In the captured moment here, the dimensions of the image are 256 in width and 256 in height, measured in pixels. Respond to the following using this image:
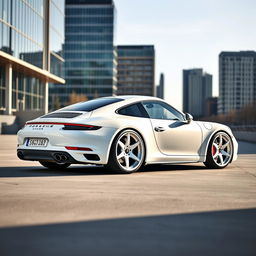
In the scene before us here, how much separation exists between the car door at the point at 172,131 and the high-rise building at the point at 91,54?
14645 cm

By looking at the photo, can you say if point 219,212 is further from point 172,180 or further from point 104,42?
point 104,42

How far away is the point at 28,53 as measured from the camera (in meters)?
59.2

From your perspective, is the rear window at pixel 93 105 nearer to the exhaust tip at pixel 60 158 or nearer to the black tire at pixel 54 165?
the exhaust tip at pixel 60 158

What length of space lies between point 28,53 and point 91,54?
99733 mm

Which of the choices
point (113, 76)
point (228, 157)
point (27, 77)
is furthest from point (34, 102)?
point (113, 76)

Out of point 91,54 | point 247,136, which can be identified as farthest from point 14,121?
point 91,54

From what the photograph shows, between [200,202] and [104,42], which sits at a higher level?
[104,42]

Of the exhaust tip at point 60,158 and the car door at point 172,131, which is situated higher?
the car door at point 172,131

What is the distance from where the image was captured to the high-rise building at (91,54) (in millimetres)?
156750

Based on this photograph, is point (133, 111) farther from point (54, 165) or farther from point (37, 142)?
point (54, 165)

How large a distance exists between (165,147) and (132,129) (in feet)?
2.86

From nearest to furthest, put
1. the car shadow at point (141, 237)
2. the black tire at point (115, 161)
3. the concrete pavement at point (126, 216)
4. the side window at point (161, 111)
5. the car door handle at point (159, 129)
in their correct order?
the car shadow at point (141, 237) → the concrete pavement at point (126, 216) → the black tire at point (115, 161) → the car door handle at point (159, 129) → the side window at point (161, 111)

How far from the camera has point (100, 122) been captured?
852cm

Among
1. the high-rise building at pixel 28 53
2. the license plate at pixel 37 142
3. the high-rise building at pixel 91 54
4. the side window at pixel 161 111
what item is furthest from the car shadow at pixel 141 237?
the high-rise building at pixel 91 54
